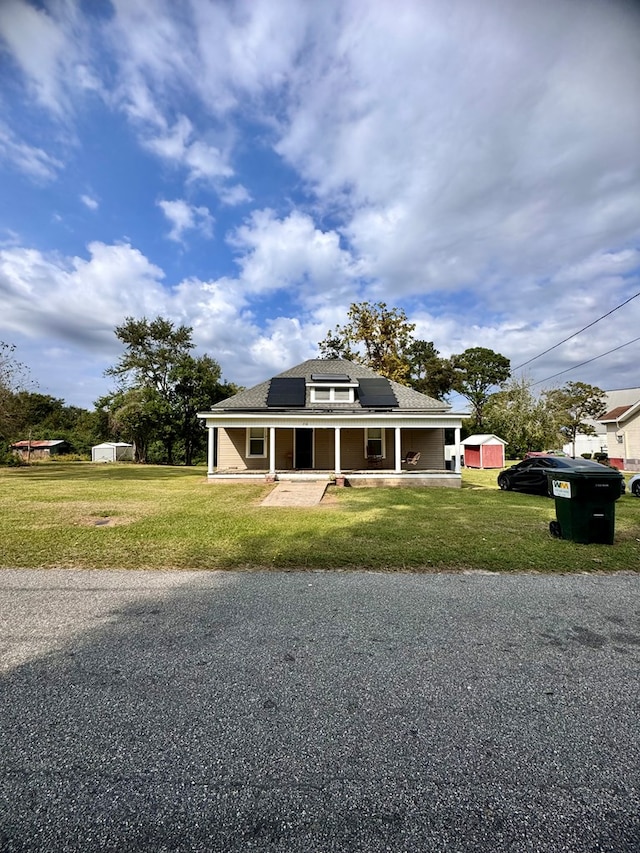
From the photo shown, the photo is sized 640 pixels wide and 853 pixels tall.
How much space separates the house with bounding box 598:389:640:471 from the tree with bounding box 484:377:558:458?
687 centimetres

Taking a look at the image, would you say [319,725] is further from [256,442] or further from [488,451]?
[488,451]

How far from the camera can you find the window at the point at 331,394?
19562 mm

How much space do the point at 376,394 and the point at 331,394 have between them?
2.21 metres

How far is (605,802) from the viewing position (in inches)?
70.6

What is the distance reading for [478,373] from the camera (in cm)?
4909

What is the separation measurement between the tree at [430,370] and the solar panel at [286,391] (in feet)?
98.5

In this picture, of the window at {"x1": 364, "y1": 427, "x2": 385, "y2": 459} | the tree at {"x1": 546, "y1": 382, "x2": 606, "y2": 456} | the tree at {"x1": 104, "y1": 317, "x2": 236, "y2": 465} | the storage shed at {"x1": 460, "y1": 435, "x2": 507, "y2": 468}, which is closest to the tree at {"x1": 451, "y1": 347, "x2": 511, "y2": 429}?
the tree at {"x1": 546, "y1": 382, "x2": 606, "y2": 456}

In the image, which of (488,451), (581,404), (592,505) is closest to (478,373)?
(581,404)

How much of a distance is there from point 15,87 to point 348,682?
11874 millimetres

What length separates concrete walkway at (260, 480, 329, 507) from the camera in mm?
11398

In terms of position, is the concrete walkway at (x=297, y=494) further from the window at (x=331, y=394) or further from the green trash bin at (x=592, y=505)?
the green trash bin at (x=592, y=505)

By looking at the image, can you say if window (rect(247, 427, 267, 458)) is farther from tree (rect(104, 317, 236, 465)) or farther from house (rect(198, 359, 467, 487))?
tree (rect(104, 317, 236, 465))

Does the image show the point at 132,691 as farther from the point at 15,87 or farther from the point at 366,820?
the point at 15,87

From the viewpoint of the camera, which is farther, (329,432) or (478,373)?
(478,373)
